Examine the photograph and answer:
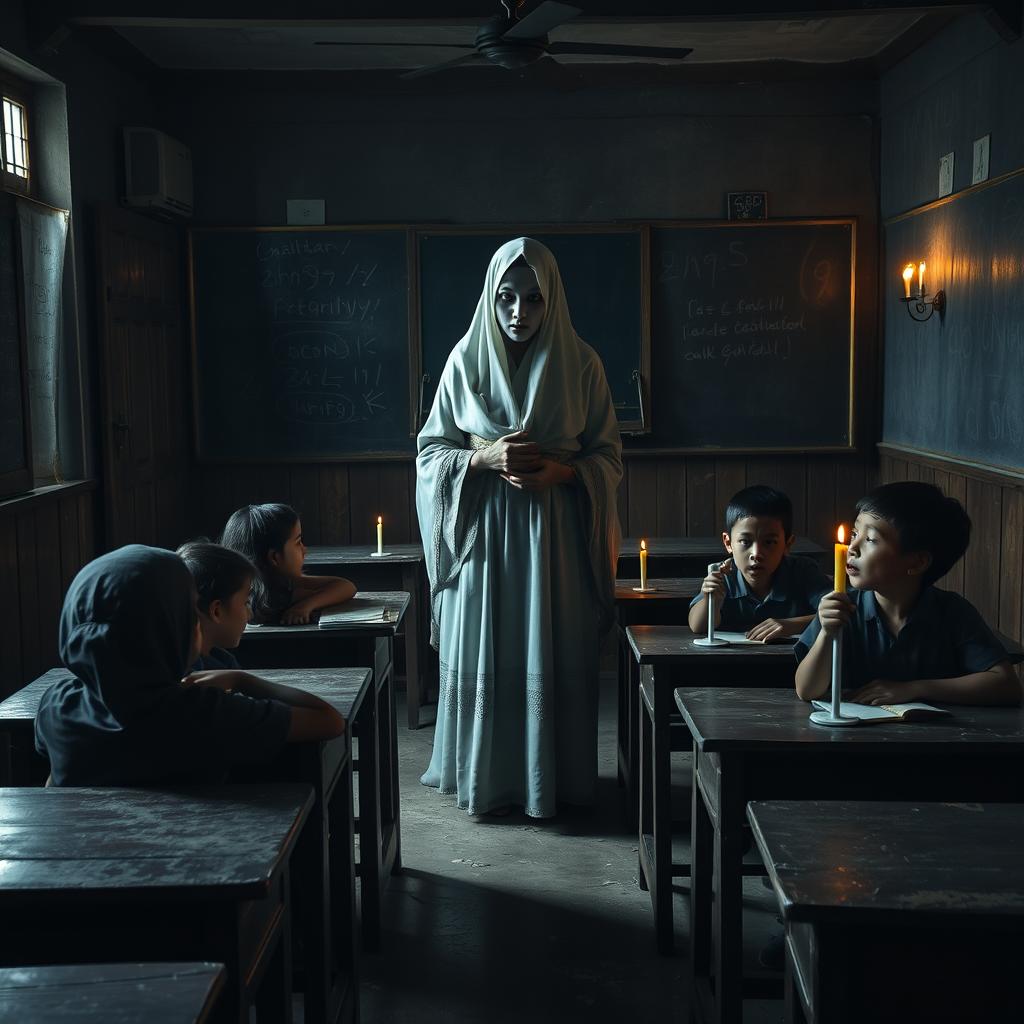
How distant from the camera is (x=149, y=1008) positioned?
1091 millimetres

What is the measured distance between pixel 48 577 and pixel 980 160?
→ 3563 mm

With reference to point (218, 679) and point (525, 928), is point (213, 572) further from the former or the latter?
point (525, 928)

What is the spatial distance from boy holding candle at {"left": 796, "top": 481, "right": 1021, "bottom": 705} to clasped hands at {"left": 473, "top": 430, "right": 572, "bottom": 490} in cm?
141

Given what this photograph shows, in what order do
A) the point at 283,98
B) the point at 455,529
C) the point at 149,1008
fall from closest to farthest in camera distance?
the point at 149,1008 → the point at 455,529 → the point at 283,98

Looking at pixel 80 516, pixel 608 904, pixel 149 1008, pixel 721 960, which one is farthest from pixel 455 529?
pixel 149 1008

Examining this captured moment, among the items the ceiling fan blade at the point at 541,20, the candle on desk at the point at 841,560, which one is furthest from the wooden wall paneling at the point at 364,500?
the candle on desk at the point at 841,560

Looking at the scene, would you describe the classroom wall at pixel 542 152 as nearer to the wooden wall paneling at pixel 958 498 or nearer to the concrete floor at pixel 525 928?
the wooden wall paneling at pixel 958 498

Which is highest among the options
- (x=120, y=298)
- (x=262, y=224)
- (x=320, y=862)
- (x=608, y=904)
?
(x=262, y=224)

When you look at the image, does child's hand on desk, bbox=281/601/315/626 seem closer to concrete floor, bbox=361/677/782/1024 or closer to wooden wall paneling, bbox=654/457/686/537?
concrete floor, bbox=361/677/782/1024

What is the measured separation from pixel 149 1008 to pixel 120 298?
4034 mm

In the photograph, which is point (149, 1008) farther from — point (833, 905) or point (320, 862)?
point (320, 862)

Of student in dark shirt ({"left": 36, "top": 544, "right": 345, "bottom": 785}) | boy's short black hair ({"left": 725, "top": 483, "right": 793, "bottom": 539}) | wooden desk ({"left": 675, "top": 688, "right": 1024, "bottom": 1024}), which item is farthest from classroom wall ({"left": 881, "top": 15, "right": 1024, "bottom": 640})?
student in dark shirt ({"left": 36, "top": 544, "right": 345, "bottom": 785})

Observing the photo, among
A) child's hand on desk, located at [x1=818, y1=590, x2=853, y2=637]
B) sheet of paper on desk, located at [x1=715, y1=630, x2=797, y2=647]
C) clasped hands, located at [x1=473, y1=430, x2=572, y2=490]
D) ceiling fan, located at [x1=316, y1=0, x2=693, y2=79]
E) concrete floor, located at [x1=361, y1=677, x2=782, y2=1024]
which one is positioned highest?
ceiling fan, located at [x1=316, y1=0, x2=693, y2=79]

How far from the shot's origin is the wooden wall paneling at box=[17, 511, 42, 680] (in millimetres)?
3773
